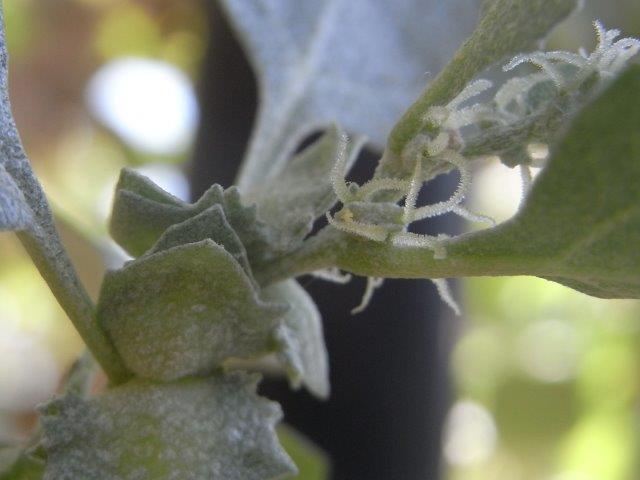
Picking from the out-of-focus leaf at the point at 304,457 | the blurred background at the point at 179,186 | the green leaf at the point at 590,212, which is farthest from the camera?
the blurred background at the point at 179,186

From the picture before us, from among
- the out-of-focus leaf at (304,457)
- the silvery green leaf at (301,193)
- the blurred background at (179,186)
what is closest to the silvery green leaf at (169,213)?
the silvery green leaf at (301,193)

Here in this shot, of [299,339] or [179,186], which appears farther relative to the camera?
[179,186]

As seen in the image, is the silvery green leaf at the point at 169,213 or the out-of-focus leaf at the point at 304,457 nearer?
the silvery green leaf at the point at 169,213

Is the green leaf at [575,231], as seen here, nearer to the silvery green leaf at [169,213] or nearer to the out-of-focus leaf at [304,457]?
the silvery green leaf at [169,213]

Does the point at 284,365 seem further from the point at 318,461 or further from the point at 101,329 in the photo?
the point at 318,461

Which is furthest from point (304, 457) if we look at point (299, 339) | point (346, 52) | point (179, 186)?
point (179, 186)

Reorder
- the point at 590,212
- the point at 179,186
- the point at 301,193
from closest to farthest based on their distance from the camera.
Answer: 1. the point at 590,212
2. the point at 301,193
3. the point at 179,186

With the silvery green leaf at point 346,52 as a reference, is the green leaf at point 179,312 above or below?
below

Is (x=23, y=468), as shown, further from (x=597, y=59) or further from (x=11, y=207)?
(x=597, y=59)
